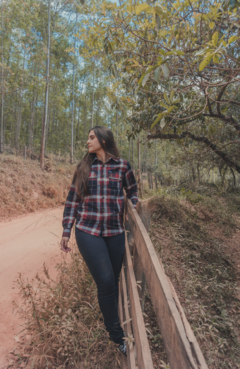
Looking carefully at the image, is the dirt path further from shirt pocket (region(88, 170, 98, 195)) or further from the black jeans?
shirt pocket (region(88, 170, 98, 195))

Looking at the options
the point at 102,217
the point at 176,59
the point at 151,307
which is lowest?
the point at 151,307

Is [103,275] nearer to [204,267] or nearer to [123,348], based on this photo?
[123,348]

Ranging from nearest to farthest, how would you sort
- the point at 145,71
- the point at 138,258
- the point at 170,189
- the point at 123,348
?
the point at 123,348 < the point at 138,258 < the point at 145,71 < the point at 170,189

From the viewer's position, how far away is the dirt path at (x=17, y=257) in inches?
86.6

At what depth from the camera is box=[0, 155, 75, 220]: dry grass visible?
6.33 metres

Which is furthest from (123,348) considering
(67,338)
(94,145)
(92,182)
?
(94,145)

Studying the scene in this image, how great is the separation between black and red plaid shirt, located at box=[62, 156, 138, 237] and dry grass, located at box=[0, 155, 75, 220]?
16.2ft

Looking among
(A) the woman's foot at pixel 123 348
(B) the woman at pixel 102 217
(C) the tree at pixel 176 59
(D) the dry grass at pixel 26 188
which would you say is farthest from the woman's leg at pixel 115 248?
(D) the dry grass at pixel 26 188

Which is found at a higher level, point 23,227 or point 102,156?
point 102,156

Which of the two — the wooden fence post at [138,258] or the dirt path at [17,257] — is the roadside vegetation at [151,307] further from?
the wooden fence post at [138,258]

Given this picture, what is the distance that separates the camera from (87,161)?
1924mm

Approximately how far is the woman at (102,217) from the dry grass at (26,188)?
5.02m

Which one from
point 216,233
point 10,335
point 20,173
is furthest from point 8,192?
point 216,233

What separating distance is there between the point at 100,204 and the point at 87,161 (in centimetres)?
44
